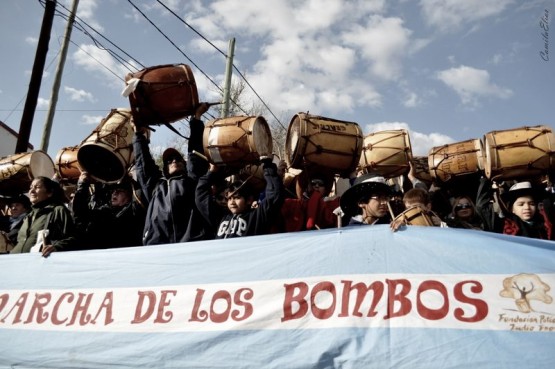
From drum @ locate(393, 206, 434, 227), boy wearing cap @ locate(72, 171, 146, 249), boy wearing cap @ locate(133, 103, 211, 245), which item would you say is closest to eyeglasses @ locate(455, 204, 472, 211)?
drum @ locate(393, 206, 434, 227)

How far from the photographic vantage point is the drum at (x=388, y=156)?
16.1ft

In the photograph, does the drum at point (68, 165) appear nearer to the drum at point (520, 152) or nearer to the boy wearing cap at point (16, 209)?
the boy wearing cap at point (16, 209)

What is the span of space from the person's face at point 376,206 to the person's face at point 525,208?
4.31 ft

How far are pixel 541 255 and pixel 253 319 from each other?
5.73 feet

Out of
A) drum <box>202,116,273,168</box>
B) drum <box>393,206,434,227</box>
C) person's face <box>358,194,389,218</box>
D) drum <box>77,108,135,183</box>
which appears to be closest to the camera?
drum <box>393,206,434,227</box>

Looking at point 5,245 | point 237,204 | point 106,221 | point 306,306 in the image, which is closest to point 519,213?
point 306,306

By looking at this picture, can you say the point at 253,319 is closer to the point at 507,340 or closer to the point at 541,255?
the point at 507,340

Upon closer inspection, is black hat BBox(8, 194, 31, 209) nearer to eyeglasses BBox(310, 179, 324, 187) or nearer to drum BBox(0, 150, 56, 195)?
drum BBox(0, 150, 56, 195)

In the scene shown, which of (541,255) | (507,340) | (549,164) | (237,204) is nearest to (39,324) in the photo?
(237,204)

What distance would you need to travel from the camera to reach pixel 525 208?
3998 mm

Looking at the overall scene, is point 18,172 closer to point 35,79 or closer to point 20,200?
point 20,200

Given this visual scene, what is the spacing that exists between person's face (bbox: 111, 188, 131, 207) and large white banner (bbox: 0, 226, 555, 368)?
5.69 feet

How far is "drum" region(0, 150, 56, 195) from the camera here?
19.8ft

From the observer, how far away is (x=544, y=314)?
2279 millimetres
